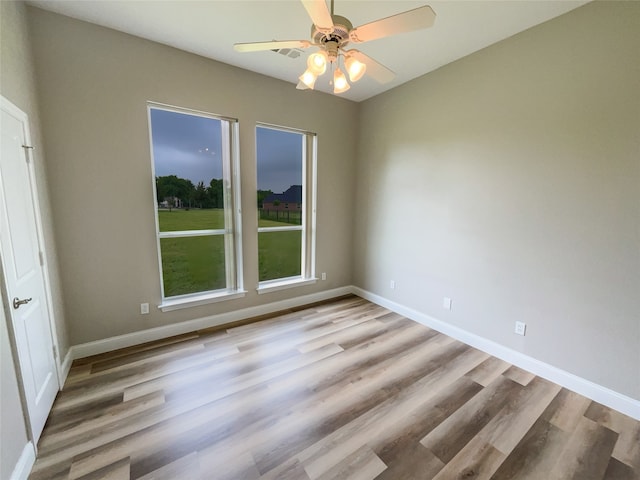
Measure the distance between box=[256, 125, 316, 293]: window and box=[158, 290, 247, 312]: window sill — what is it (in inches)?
14.5

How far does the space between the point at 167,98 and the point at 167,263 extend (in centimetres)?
170

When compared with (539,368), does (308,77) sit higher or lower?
higher

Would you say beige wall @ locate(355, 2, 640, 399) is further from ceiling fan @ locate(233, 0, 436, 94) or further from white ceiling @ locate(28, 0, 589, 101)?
ceiling fan @ locate(233, 0, 436, 94)

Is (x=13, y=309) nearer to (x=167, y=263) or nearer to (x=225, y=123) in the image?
(x=167, y=263)

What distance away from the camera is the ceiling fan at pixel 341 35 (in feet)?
4.24

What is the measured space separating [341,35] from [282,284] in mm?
2939

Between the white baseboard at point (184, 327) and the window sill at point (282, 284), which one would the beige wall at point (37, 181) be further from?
the window sill at point (282, 284)

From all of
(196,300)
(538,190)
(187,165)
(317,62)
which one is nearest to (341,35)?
(317,62)

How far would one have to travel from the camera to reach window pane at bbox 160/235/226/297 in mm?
2996

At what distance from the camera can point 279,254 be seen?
3938mm

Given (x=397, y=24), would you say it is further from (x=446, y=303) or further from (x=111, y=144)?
(x=446, y=303)

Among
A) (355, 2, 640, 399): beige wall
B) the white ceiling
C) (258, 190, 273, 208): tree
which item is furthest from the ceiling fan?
(258, 190, 273, 208): tree

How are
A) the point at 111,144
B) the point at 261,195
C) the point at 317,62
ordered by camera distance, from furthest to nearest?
the point at 261,195 < the point at 111,144 < the point at 317,62

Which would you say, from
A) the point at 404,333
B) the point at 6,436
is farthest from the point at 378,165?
the point at 6,436
